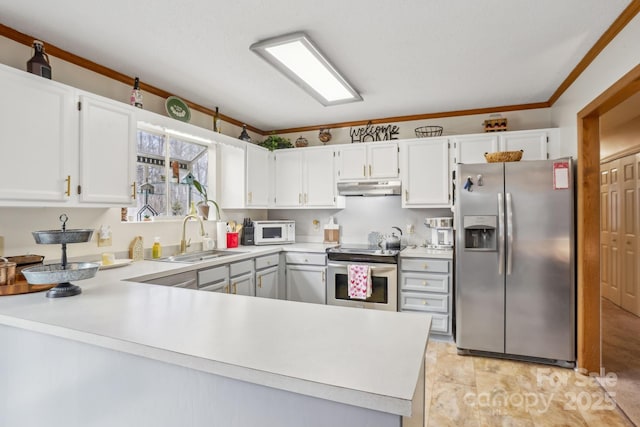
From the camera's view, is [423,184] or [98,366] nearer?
[98,366]

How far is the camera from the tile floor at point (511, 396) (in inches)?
83.0

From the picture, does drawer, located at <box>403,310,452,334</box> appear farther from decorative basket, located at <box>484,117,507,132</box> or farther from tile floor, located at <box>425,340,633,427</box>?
decorative basket, located at <box>484,117,507,132</box>

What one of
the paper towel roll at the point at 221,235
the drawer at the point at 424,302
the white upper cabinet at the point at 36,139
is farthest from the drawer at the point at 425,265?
the white upper cabinet at the point at 36,139

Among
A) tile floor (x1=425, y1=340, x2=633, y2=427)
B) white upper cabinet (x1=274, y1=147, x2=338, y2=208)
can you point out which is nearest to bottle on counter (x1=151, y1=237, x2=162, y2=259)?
white upper cabinet (x1=274, y1=147, x2=338, y2=208)

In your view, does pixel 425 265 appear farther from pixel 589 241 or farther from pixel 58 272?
pixel 58 272

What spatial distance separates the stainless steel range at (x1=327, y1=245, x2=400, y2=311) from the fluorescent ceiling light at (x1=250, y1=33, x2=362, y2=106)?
5.08 feet

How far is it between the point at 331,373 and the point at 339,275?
111 inches

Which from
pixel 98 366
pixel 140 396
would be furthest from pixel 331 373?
pixel 98 366

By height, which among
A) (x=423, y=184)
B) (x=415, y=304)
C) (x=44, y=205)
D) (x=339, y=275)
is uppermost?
(x=423, y=184)

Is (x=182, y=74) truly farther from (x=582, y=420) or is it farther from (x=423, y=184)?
(x=582, y=420)

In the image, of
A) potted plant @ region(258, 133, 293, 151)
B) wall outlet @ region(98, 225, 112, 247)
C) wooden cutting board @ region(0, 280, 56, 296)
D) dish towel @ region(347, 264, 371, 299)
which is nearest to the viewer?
wooden cutting board @ region(0, 280, 56, 296)

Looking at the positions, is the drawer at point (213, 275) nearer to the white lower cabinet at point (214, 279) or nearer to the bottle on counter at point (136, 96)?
the white lower cabinet at point (214, 279)

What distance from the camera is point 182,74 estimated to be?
2.81 metres

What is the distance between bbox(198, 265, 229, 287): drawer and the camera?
8.95ft
